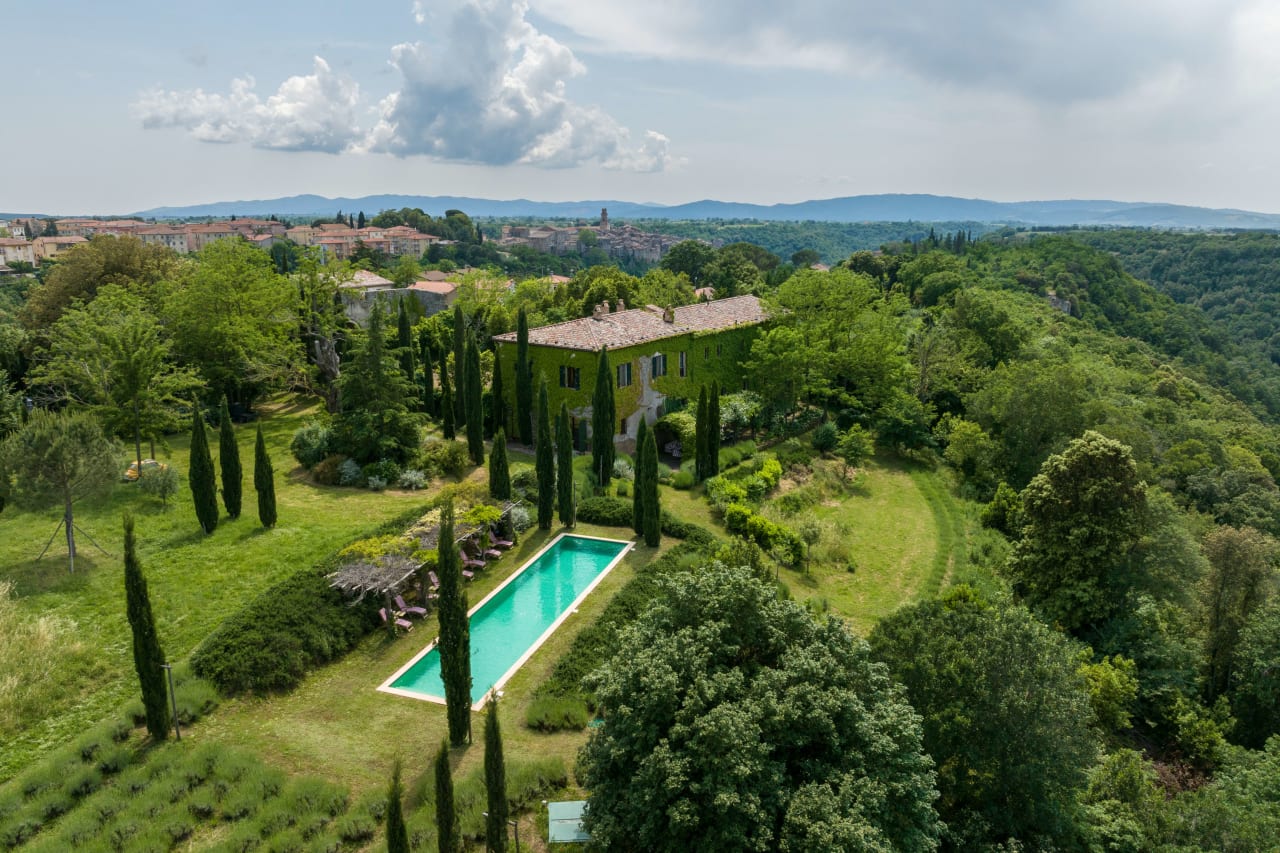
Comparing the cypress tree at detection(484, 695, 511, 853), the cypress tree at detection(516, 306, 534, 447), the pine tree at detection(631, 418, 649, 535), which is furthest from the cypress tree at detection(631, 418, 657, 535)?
the cypress tree at detection(484, 695, 511, 853)

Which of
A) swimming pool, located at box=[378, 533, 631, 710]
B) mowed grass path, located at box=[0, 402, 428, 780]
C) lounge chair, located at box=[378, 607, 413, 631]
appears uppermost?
mowed grass path, located at box=[0, 402, 428, 780]

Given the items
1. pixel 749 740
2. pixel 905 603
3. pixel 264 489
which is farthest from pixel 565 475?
pixel 749 740

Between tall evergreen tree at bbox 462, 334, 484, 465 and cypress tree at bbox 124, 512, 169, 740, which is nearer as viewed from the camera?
cypress tree at bbox 124, 512, 169, 740

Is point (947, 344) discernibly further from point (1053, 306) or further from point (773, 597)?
point (1053, 306)

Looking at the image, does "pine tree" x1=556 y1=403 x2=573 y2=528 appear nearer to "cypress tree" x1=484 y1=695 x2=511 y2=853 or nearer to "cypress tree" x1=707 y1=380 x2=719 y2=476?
"cypress tree" x1=707 y1=380 x2=719 y2=476

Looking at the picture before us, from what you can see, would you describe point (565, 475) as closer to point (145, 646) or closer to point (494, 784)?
point (145, 646)

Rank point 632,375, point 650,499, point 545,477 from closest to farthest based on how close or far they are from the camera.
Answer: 1. point 650,499
2. point 545,477
3. point 632,375

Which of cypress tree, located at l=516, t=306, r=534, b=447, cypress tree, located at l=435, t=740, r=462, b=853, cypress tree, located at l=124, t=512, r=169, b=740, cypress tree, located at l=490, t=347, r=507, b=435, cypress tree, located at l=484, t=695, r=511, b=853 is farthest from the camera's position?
cypress tree, located at l=490, t=347, r=507, b=435
